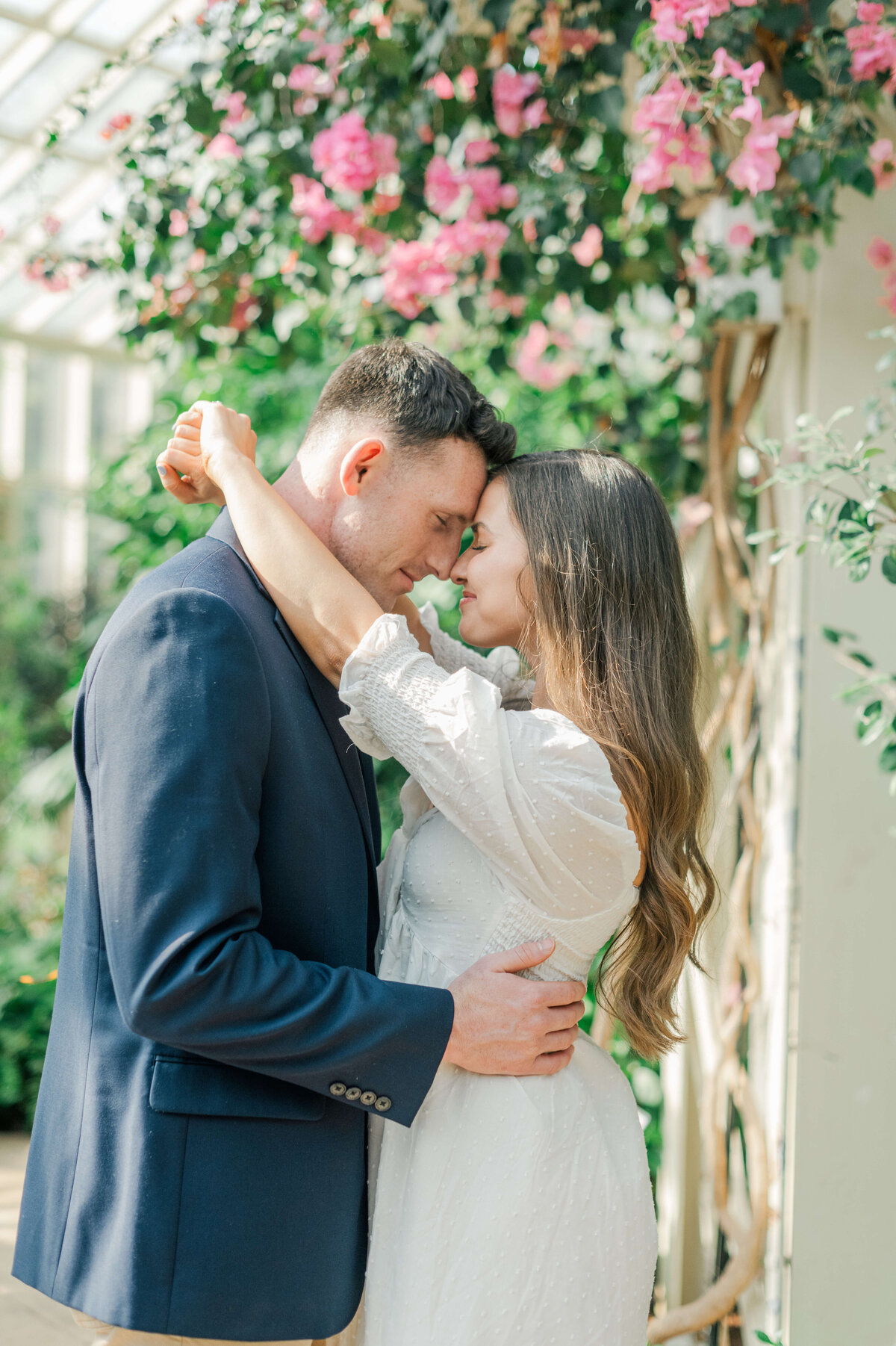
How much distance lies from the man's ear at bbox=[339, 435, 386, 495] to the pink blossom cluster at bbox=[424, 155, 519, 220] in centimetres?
126

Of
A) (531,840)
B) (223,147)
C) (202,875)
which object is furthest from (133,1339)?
(223,147)

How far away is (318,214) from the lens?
8.73ft

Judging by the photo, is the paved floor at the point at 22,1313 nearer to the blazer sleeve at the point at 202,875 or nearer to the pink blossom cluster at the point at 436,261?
the blazer sleeve at the point at 202,875

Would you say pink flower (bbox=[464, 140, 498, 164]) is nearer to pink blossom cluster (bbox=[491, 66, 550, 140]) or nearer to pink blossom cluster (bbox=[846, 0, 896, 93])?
pink blossom cluster (bbox=[491, 66, 550, 140])

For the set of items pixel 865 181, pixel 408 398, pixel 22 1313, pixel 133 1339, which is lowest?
pixel 22 1313

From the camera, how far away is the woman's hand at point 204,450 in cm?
154

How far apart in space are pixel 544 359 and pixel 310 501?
7.43 feet

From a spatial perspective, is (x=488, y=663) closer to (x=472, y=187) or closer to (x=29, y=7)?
(x=472, y=187)

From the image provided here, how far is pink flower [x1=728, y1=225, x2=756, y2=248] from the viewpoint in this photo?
2.46 metres

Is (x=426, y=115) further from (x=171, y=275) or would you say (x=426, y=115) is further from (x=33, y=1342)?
(x=33, y=1342)

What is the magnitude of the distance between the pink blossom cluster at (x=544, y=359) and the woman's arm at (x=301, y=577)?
2.20 metres

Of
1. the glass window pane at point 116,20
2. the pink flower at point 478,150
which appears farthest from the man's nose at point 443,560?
the glass window pane at point 116,20

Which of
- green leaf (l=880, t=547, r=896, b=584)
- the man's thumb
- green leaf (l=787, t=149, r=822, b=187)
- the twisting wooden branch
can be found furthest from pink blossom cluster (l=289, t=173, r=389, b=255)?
the man's thumb

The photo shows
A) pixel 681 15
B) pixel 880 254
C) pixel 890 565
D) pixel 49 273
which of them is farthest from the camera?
pixel 49 273
